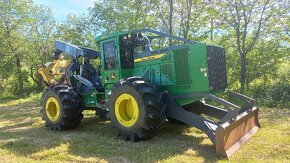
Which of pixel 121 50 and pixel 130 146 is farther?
pixel 121 50

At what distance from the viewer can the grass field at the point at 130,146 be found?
5.57 metres

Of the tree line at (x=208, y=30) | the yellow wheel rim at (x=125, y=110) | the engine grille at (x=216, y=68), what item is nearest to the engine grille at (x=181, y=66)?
the engine grille at (x=216, y=68)

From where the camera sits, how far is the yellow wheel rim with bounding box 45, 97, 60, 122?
851cm

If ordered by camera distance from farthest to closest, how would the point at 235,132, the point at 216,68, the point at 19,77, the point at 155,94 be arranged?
the point at 19,77 → the point at 216,68 → the point at 155,94 → the point at 235,132

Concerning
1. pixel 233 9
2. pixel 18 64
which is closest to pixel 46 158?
pixel 233 9

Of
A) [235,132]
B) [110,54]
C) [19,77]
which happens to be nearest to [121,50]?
[110,54]

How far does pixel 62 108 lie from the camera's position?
8188 mm

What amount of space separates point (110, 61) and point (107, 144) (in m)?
2.45

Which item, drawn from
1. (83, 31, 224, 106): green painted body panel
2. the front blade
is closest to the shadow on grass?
the front blade

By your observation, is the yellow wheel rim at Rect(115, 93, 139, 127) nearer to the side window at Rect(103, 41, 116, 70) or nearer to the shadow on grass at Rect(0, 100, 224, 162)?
the shadow on grass at Rect(0, 100, 224, 162)

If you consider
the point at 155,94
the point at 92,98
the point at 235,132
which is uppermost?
the point at 155,94

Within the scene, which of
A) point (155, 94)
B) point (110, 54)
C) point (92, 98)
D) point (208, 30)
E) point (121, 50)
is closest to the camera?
point (155, 94)

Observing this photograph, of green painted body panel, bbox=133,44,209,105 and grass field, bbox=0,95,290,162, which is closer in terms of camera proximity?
grass field, bbox=0,95,290,162

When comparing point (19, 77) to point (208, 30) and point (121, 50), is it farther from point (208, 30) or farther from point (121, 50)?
point (121, 50)
